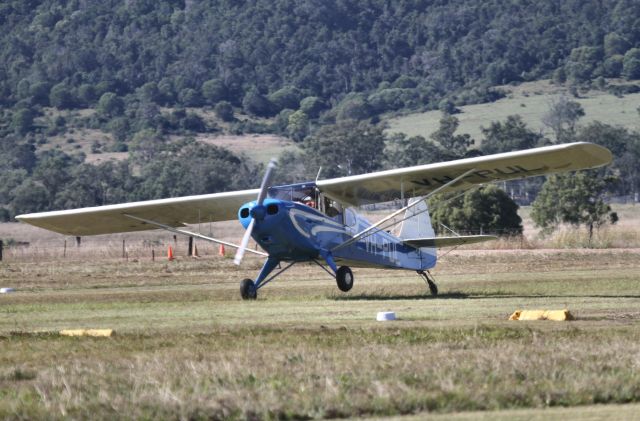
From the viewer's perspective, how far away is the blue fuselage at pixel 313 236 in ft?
75.7

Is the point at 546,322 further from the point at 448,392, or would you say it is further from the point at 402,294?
the point at 402,294

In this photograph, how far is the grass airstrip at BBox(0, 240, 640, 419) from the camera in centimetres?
986

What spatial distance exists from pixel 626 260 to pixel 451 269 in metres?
5.17

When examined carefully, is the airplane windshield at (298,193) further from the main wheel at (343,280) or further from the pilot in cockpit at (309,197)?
the main wheel at (343,280)

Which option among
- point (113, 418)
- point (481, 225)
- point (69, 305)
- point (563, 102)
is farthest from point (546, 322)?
point (563, 102)

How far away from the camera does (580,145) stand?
68.8ft

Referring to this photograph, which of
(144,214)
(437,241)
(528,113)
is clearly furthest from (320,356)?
(528,113)

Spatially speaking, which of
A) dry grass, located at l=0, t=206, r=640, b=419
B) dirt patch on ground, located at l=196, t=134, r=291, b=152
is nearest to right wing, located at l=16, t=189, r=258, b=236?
dry grass, located at l=0, t=206, r=640, b=419

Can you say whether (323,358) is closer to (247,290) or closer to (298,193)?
(247,290)

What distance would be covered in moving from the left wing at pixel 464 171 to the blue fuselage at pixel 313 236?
0.60 m

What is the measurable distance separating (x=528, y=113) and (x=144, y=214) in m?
158

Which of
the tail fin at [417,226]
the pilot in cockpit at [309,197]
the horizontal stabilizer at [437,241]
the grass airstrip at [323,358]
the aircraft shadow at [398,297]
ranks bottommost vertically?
the aircraft shadow at [398,297]

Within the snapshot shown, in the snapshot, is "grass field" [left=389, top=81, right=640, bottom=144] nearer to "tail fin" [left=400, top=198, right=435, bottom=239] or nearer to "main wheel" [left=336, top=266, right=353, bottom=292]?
"tail fin" [left=400, top=198, right=435, bottom=239]

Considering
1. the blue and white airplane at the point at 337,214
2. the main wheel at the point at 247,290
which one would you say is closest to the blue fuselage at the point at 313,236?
the blue and white airplane at the point at 337,214
